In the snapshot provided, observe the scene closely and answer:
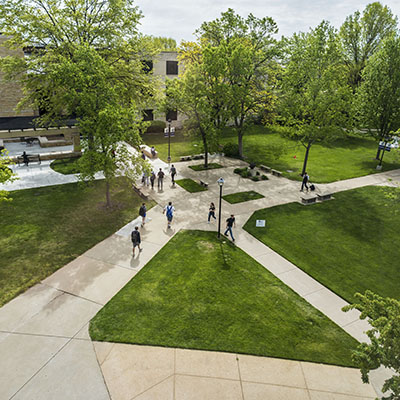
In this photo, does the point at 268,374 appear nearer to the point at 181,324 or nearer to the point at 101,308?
the point at 181,324

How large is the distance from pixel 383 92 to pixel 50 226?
3274cm

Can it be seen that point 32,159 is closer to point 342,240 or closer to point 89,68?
point 89,68

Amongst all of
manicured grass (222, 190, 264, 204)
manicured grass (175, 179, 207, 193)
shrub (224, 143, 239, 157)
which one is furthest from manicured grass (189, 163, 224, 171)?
manicured grass (222, 190, 264, 204)

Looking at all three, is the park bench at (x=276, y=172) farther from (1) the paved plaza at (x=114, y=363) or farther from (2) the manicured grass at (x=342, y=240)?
(1) the paved plaza at (x=114, y=363)

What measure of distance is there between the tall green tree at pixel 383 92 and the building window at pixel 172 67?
939 inches

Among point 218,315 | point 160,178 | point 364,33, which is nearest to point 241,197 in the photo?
point 160,178

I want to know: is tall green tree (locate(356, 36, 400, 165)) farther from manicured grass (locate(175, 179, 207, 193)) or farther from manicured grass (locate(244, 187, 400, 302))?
manicured grass (locate(175, 179, 207, 193))

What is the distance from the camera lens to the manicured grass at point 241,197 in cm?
2201

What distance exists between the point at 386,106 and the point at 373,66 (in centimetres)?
436

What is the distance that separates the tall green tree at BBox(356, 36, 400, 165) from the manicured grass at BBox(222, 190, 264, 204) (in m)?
15.6

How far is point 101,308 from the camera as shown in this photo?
1148 cm

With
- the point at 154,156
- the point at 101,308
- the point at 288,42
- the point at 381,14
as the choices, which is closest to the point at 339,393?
the point at 101,308

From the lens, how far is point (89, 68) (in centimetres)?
1739

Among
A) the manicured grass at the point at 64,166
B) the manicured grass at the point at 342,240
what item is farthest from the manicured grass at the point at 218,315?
the manicured grass at the point at 64,166
